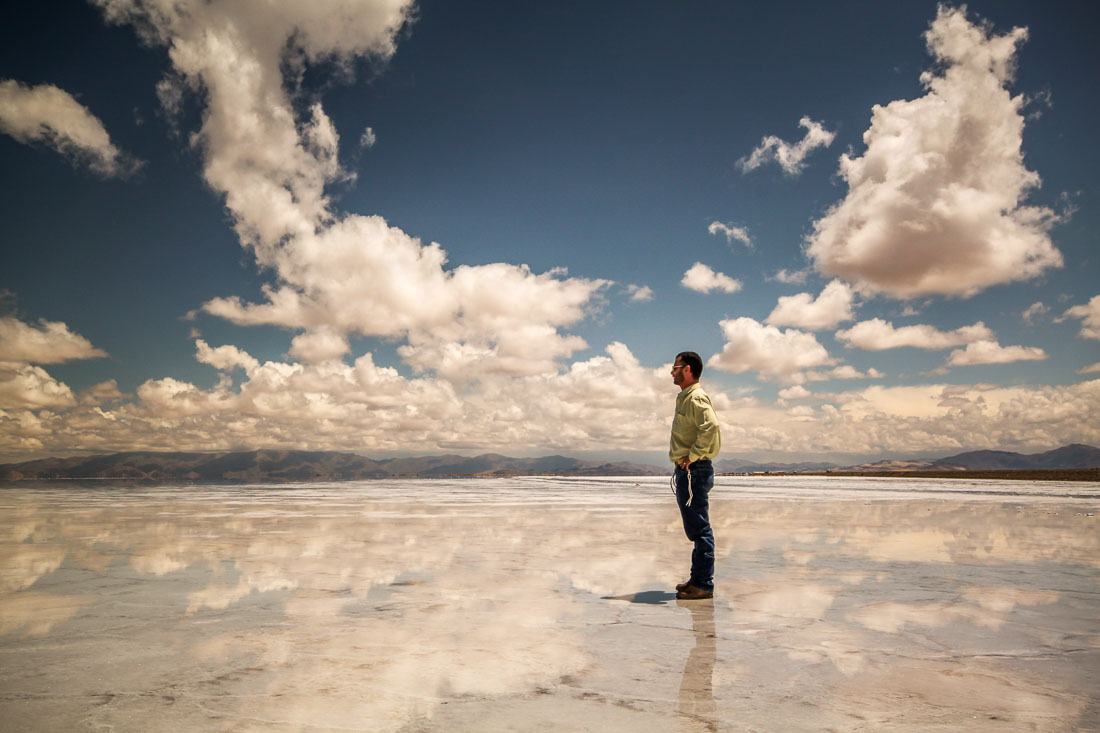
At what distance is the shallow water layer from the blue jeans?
0.32m

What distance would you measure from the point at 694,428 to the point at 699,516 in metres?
0.83

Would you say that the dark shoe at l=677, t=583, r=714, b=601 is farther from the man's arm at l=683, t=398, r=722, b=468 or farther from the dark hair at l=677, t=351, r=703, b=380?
the dark hair at l=677, t=351, r=703, b=380

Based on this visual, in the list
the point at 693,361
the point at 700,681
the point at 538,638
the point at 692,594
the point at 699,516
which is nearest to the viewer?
the point at 700,681

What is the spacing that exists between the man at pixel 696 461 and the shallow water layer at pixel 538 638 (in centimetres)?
42

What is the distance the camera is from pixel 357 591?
201 inches

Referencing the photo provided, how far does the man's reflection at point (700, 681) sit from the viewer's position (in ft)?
8.54

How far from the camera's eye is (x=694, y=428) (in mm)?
5855

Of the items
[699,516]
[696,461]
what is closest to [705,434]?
[696,461]

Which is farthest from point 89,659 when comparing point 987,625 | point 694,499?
point 987,625

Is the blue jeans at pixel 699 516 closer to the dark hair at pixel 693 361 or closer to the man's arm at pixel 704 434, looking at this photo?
the man's arm at pixel 704 434

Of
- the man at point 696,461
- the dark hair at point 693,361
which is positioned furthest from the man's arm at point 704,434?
the dark hair at point 693,361

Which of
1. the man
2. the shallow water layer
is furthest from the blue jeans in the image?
the shallow water layer

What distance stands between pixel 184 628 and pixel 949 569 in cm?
704

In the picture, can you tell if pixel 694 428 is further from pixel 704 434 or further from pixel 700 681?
pixel 700 681
